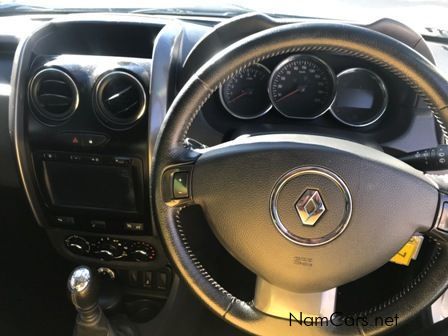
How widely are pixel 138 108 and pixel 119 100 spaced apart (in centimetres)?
A: 5

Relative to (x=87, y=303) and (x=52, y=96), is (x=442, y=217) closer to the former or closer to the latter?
(x=87, y=303)

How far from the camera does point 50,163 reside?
1.38 meters

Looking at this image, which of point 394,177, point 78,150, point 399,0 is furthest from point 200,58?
point 399,0

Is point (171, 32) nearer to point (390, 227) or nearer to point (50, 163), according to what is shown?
point (50, 163)

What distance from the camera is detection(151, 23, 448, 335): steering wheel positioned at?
93 cm

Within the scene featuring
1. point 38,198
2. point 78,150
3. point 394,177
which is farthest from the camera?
point 38,198

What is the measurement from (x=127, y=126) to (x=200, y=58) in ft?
0.80

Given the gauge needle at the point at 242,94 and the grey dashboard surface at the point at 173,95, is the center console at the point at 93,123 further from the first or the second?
the gauge needle at the point at 242,94

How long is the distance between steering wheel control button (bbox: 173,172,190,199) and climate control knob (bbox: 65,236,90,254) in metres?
0.66

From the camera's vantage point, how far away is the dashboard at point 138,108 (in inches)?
50.3

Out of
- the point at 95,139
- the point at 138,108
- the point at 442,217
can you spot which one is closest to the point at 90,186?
the point at 95,139

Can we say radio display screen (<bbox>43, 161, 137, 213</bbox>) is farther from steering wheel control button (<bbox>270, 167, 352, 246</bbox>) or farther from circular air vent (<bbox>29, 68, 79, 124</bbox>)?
steering wheel control button (<bbox>270, 167, 352, 246</bbox>)

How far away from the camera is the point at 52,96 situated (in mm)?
1348

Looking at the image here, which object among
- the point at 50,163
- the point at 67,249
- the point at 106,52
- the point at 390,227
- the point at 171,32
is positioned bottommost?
the point at 67,249
